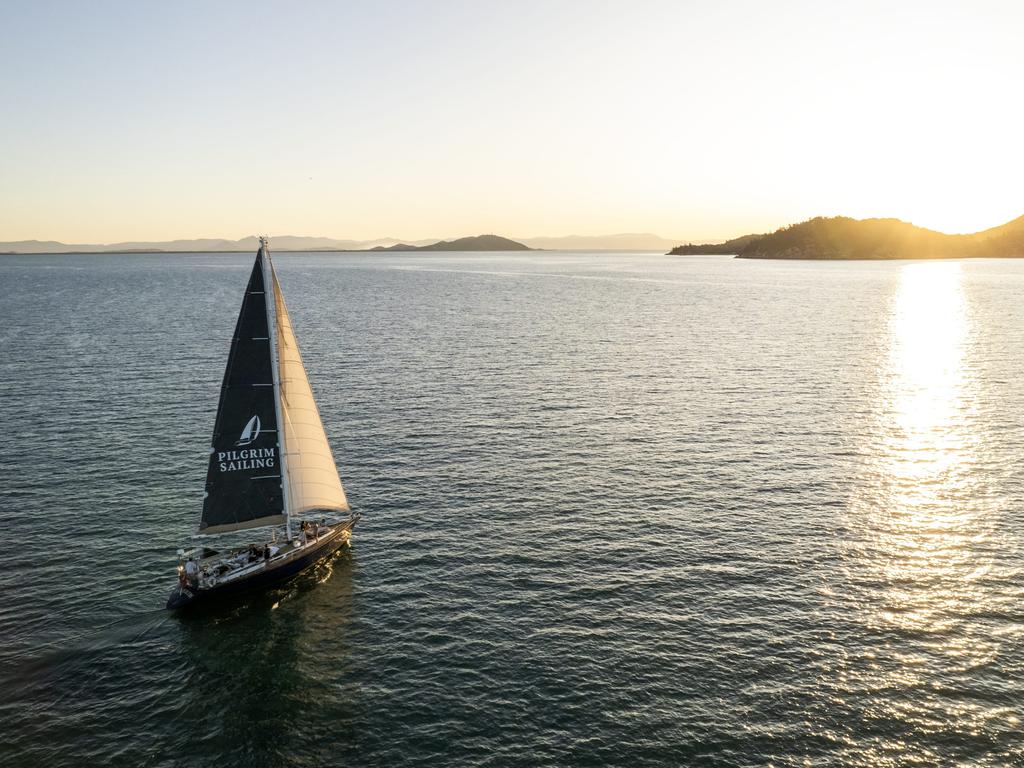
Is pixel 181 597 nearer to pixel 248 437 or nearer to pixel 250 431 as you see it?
pixel 248 437

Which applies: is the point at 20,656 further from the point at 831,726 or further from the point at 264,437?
the point at 831,726

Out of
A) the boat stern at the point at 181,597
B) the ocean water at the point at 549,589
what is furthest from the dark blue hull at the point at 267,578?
the ocean water at the point at 549,589

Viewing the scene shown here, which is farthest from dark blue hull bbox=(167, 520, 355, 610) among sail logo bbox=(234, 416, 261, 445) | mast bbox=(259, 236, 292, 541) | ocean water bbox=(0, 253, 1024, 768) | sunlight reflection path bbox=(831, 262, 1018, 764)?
sunlight reflection path bbox=(831, 262, 1018, 764)

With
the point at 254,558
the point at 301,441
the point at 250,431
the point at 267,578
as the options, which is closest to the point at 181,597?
the point at 254,558

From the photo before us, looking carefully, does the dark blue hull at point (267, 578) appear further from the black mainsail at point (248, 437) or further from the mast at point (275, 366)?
the black mainsail at point (248, 437)

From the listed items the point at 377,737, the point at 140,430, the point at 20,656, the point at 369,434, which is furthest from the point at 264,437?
the point at 140,430

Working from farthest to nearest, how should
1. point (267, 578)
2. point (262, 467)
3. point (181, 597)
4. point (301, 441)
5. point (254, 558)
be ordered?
1. point (301, 441)
2. point (262, 467)
3. point (254, 558)
4. point (267, 578)
5. point (181, 597)
